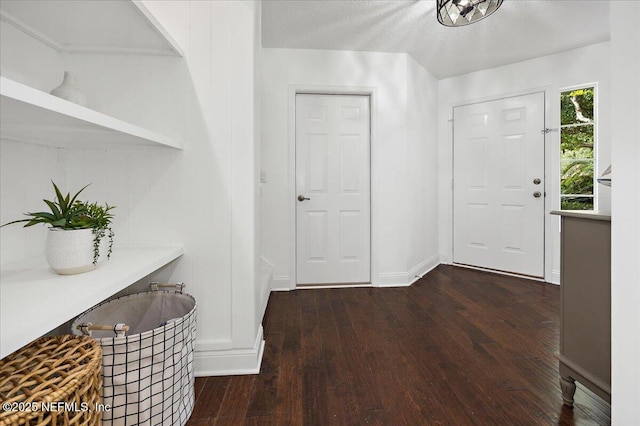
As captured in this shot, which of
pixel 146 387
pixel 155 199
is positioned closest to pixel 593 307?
pixel 146 387

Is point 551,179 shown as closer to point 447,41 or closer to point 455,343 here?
point 447,41

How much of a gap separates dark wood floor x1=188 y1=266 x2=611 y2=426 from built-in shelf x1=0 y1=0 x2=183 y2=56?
1645mm

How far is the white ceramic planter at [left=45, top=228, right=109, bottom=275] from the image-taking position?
1.14m

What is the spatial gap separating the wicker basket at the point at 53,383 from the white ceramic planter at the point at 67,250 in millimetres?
247

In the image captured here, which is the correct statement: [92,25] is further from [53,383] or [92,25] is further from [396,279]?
[396,279]

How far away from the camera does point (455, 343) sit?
210 centimetres

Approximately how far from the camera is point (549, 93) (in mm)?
3502

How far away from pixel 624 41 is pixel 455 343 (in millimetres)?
1710

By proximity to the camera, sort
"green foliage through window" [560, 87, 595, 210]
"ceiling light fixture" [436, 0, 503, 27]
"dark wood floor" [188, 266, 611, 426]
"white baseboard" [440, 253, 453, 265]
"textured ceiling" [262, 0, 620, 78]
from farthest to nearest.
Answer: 1. "white baseboard" [440, 253, 453, 265]
2. "green foliage through window" [560, 87, 595, 210]
3. "textured ceiling" [262, 0, 620, 78]
4. "ceiling light fixture" [436, 0, 503, 27]
5. "dark wood floor" [188, 266, 611, 426]

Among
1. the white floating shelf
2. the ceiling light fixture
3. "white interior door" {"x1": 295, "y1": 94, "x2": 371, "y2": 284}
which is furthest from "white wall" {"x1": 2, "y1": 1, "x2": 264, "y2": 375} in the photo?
"white interior door" {"x1": 295, "y1": 94, "x2": 371, "y2": 284}

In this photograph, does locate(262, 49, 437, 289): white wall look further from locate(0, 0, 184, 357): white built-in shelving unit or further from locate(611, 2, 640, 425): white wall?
locate(611, 2, 640, 425): white wall

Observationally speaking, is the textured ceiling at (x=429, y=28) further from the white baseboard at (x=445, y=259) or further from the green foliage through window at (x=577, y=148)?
the white baseboard at (x=445, y=259)

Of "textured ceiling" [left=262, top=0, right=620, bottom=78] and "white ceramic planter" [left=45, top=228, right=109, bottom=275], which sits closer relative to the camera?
"white ceramic planter" [left=45, top=228, right=109, bottom=275]

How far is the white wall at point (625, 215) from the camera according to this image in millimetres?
1086
